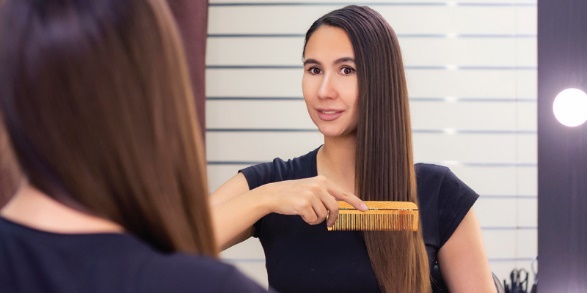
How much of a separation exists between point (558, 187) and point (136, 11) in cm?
137

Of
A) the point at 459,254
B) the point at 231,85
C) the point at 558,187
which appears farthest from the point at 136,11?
the point at 231,85

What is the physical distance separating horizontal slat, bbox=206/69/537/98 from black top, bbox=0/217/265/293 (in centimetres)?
265

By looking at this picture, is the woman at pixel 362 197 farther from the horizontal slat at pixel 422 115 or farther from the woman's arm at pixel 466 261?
the horizontal slat at pixel 422 115

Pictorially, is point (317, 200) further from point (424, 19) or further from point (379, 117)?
point (424, 19)

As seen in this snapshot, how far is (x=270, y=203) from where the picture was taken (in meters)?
1.85

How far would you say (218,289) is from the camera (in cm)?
63

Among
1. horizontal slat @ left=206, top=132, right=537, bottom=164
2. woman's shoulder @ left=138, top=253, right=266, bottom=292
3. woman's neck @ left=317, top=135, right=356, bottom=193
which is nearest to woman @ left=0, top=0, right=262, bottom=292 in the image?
woman's shoulder @ left=138, top=253, right=266, bottom=292

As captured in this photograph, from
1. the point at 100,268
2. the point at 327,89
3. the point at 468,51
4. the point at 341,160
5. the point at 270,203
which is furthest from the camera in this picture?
the point at 468,51

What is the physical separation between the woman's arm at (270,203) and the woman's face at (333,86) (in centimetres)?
23

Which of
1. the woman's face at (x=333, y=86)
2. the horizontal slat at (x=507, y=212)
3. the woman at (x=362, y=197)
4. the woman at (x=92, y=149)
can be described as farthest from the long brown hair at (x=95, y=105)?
the horizontal slat at (x=507, y=212)

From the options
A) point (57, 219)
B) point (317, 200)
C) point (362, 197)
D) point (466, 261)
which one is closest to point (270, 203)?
point (317, 200)

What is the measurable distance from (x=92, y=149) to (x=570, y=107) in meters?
1.40

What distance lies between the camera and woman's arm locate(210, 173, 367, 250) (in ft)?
5.68

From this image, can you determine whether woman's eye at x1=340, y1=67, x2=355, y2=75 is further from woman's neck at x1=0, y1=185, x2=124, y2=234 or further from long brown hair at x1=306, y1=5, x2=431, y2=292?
woman's neck at x1=0, y1=185, x2=124, y2=234
